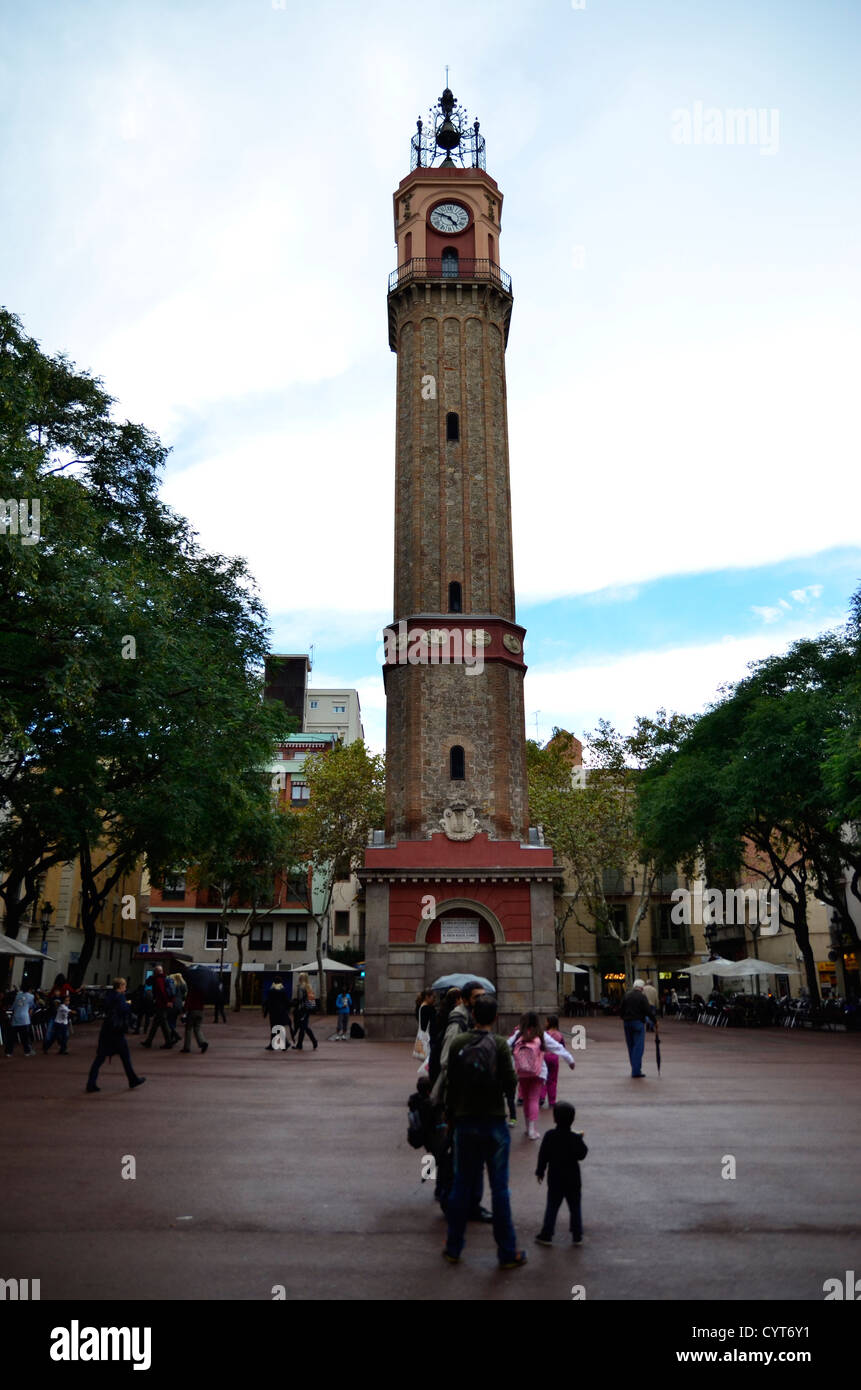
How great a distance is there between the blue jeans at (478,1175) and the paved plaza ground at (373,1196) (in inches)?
8.0

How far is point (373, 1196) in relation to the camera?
865 centimetres

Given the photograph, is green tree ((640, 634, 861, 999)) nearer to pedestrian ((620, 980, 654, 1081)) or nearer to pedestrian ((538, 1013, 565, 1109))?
pedestrian ((620, 980, 654, 1081))

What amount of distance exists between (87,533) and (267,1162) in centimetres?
1416

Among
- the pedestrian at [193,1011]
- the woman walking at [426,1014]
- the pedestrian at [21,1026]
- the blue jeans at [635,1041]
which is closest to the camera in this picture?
the woman walking at [426,1014]

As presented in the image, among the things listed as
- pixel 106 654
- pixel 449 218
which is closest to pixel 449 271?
pixel 449 218

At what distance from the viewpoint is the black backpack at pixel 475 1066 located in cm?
677

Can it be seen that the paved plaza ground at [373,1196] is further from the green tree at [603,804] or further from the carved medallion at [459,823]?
the green tree at [603,804]

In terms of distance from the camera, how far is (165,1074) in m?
18.3

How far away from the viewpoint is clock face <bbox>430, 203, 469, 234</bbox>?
4019cm

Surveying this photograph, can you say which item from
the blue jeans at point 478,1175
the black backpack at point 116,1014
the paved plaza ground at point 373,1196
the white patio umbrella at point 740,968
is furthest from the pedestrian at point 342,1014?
the blue jeans at point 478,1175

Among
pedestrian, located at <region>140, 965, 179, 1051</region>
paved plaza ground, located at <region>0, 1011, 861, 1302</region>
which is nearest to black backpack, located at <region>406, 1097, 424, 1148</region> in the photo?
paved plaza ground, located at <region>0, 1011, 861, 1302</region>

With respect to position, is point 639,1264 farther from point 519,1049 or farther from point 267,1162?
point 519,1049

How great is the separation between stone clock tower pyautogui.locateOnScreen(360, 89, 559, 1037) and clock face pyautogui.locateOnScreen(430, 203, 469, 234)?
0.07 metres

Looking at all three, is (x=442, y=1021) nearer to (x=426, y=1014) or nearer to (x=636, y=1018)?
(x=426, y=1014)
